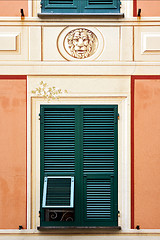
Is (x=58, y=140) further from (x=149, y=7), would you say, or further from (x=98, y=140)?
(x=149, y=7)

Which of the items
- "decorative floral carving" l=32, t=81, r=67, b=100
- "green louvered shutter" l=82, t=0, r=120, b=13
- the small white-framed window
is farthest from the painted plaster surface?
the small white-framed window

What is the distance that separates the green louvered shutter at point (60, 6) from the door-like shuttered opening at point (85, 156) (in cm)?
173

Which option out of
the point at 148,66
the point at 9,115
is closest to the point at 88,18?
the point at 148,66

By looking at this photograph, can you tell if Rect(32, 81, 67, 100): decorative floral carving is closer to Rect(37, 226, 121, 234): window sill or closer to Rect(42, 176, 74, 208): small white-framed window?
Rect(42, 176, 74, 208): small white-framed window

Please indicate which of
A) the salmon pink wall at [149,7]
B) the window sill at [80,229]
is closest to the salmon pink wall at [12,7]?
the salmon pink wall at [149,7]

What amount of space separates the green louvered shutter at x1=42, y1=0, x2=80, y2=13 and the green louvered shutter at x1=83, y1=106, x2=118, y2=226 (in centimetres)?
181

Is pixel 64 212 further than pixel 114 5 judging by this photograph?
No

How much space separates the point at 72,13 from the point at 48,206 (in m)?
3.33

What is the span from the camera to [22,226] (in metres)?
5.40

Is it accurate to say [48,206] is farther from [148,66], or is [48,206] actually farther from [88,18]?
[88,18]

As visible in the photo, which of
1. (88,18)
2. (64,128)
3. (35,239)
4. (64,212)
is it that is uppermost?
(88,18)

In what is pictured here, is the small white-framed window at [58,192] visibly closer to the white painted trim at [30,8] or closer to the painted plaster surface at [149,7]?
the white painted trim at [30,8]

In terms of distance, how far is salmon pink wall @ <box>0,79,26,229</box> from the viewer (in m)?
5.41

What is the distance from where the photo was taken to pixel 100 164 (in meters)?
5.48
